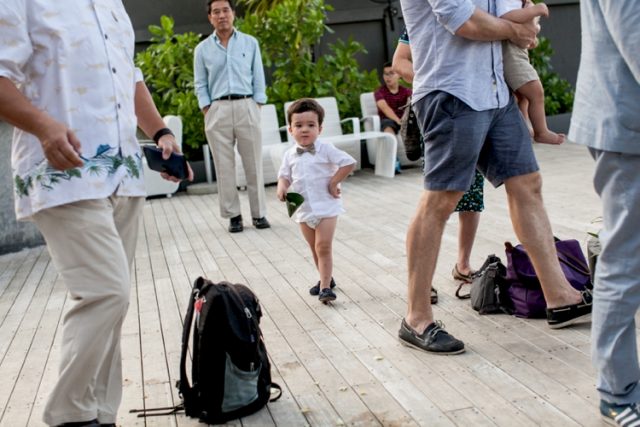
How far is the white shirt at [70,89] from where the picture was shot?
2.68 m

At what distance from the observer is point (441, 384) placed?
11.4ft

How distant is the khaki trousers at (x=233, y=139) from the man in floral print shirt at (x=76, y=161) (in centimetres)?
526

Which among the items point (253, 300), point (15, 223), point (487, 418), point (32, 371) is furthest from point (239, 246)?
point (487, 418)

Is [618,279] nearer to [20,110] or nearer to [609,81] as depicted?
[609,81]

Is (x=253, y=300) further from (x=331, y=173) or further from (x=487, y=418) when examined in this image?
(x=331, y=173)

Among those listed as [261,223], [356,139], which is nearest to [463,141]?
[261,223]

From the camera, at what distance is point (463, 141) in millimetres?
3754

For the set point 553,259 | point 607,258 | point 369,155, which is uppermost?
point 607,258

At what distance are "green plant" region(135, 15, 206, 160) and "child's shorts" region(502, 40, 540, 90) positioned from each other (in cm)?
807

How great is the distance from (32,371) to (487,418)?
2124 mm

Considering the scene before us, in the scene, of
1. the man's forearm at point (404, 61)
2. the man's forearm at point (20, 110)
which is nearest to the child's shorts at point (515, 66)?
the man's forearm at point (404, 61)

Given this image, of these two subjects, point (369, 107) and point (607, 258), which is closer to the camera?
point (607, 258)

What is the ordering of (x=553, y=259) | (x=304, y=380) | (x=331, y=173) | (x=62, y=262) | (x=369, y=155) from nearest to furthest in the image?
(x=62, y=262) → (x=304, y=380) → (x=553, y=259) → (x=331, y=173) → (x=369, y=155)

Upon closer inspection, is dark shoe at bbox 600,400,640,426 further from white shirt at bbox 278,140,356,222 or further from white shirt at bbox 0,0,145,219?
white shirt at bbox 278,140,356,222
